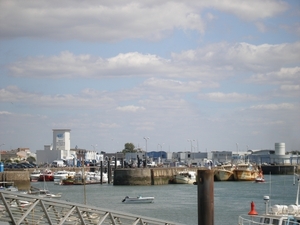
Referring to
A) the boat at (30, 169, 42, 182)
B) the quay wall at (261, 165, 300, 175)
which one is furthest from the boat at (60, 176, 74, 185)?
the quay wall at (261, 165, 300, 175)

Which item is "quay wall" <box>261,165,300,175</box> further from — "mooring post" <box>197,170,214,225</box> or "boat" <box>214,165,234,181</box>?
"mooring post" <box>197,170,214,225</box>

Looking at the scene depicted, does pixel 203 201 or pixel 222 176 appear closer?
pixel 203 201

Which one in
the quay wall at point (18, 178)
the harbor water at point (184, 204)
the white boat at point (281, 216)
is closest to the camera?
the white boat at point (281, 216)

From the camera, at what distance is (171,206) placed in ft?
261

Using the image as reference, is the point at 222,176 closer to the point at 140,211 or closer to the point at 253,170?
the point at 253,170

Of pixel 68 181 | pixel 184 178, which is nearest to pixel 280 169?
pixel 184 178

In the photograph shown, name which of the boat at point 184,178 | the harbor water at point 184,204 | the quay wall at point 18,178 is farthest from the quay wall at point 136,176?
the quay wall at point 18,178

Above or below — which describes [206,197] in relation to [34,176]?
above

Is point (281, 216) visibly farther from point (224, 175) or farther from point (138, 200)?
point (224, 175)

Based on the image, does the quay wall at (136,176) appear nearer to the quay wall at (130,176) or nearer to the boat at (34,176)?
the quay wall at (130,176)

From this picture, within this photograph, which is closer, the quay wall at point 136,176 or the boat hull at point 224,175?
the quay wall at point 136,176

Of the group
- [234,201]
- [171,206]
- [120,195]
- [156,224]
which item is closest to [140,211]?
[171,206]

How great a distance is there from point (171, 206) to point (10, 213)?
174 feet

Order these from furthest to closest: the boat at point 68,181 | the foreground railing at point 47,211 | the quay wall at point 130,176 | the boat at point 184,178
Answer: the boat at point 68,181, the boat at point 184,178, the quay wall at point 130,176, the foreground railing at point 47,211
